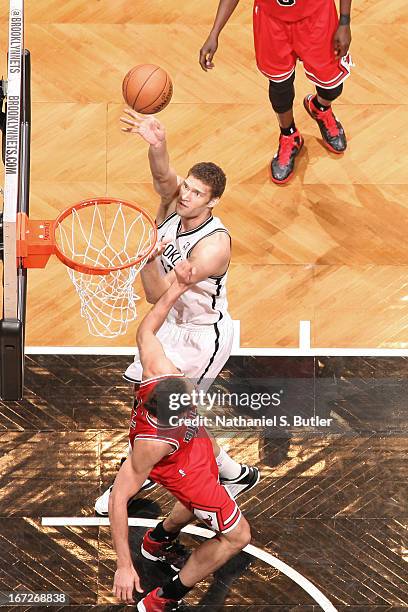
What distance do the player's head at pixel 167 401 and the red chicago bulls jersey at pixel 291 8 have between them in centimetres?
234

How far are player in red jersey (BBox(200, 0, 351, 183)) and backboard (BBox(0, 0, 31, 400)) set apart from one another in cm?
139

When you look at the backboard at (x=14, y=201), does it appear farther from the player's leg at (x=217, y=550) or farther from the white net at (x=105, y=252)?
the player's leg at (x=217, y=550)

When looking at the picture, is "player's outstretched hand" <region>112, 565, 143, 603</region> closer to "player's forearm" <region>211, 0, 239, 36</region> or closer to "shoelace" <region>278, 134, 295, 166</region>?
"shoelace" <region>278, 134, 295, 166</region>

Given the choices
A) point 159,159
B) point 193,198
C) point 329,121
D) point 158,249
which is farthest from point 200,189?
point 329,121

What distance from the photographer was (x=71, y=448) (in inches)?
231

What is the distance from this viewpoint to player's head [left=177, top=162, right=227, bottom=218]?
17.2 feet

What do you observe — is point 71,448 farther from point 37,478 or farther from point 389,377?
point 389,377

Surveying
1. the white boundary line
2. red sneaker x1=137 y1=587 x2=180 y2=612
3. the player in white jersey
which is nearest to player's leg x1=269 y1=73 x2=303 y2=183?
the white boundary line

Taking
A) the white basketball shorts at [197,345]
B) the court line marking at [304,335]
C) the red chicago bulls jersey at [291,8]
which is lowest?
the court line marking at [304,335]

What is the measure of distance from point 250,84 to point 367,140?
2.93 feet

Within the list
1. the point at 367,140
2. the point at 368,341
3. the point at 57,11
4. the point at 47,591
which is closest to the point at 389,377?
the point at 368,341

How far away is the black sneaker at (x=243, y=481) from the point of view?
574 cm

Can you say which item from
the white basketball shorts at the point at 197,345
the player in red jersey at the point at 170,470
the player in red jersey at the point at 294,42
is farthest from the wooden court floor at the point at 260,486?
the player in red jersey at the point at 294,42

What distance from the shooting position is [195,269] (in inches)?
204
